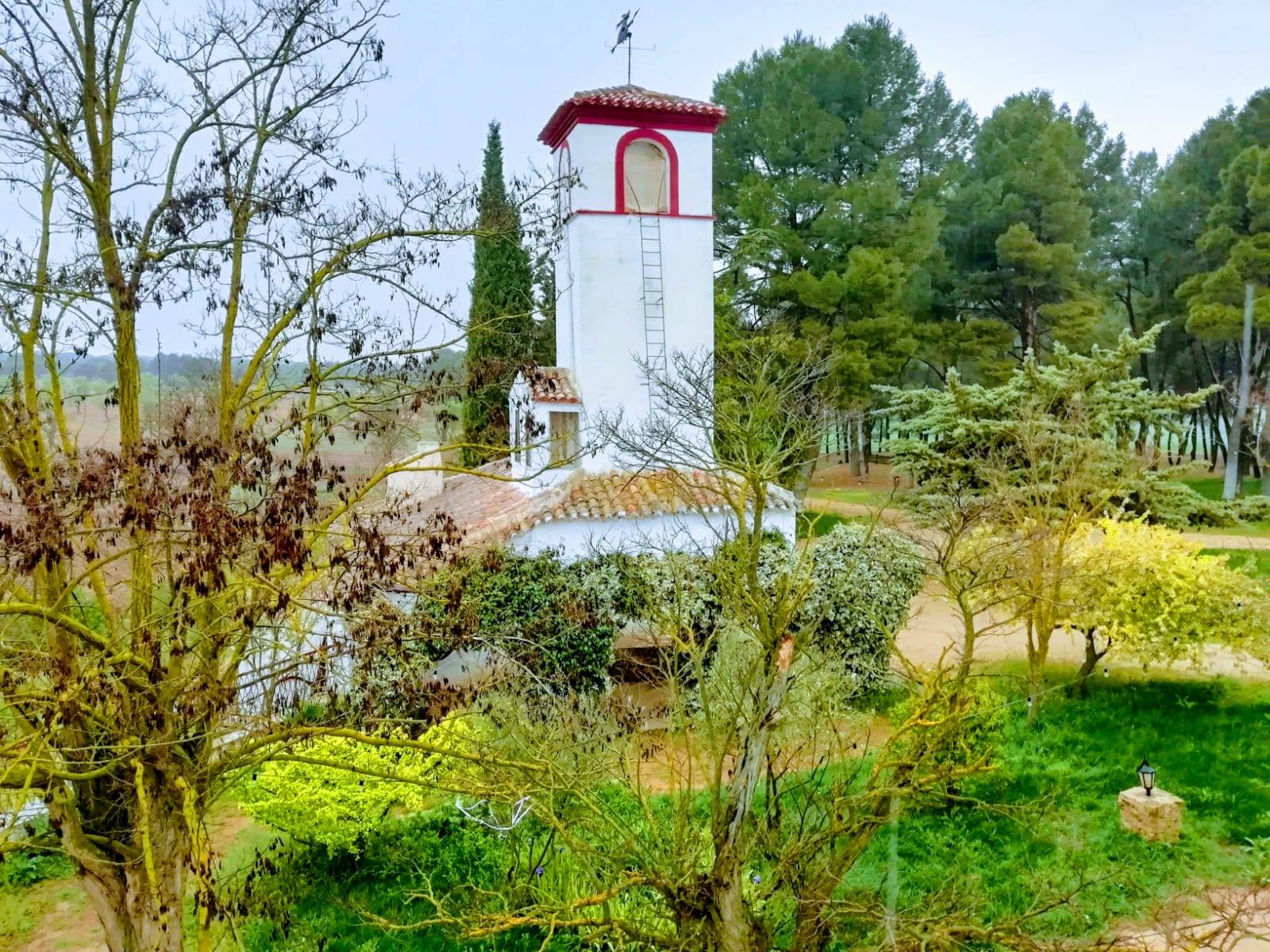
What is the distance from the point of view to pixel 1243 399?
78.1 ft

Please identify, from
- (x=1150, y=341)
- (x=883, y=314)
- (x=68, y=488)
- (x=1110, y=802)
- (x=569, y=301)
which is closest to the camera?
(x=68, y=488)

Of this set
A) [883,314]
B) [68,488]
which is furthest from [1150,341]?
[68,488]

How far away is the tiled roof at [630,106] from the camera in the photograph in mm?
12836

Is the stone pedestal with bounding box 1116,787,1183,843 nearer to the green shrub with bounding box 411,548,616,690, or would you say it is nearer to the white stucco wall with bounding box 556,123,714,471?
the green shrub with bounding box 411,548,616,690

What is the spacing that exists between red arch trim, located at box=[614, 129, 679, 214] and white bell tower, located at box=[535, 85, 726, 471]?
0.01m

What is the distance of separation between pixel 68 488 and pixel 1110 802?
9.84 meters

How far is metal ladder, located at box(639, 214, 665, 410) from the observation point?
13.3 m

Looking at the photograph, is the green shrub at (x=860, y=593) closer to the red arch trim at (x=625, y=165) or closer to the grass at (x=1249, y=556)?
A: the red arch trim at (x=625, y=165)

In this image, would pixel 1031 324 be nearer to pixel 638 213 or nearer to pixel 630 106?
pixel 638 213

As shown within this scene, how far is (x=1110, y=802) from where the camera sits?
9203mm

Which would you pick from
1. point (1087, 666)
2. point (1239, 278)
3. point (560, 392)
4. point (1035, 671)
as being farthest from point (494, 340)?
point (1239, 278)

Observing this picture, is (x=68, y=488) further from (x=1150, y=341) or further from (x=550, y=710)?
(x=1150, y=341)

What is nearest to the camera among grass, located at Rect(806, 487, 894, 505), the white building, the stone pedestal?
the stone pedestal

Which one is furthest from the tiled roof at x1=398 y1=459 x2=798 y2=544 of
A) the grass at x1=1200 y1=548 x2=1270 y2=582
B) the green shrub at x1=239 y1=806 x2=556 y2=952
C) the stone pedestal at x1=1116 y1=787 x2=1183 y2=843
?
the grass at x1=1200 y1=548 x2=1270 y2=582
